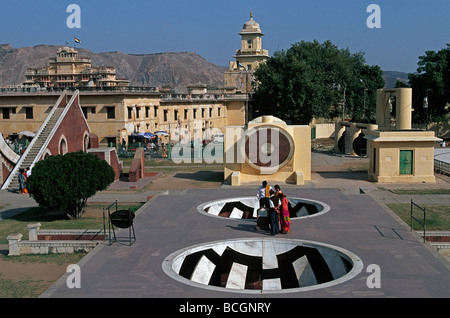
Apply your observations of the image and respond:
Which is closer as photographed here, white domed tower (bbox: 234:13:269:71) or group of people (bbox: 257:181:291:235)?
group of people (bbox: 257:181:291:235)

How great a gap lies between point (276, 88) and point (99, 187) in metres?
40.4

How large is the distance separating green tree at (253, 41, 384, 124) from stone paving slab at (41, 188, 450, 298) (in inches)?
1420

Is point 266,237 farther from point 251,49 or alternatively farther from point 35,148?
point 251,49

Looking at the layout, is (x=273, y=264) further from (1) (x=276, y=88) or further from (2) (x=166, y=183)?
(1) (x=276, y=88)

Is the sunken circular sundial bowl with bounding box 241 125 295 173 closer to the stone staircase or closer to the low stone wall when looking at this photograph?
the stone staircase

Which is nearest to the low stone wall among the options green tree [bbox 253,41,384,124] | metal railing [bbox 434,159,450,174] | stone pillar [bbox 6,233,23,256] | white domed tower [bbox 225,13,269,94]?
stone pillar [bbox 6,233,23,256]

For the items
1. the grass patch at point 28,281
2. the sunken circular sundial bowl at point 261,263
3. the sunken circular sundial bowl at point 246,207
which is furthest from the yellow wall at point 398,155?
the grass patch at point 28,281

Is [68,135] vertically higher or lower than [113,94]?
lower

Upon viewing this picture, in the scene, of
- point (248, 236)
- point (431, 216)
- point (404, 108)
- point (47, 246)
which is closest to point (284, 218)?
point (248, 236)

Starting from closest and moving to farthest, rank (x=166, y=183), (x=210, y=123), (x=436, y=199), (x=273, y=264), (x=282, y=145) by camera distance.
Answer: (x=273, y=264), (x=436, y=199), (x=282, y=145), (x=166, y=183), (x=210, y=123)

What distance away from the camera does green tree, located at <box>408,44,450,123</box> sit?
56.5 meters

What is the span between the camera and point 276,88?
6041 cm

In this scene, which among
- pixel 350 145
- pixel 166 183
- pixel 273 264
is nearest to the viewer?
pixel 273 264
